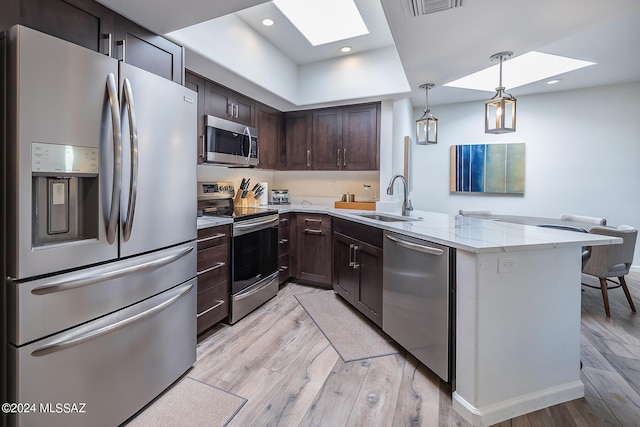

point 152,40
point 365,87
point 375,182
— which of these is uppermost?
point 365,87

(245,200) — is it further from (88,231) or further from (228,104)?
(88,231)

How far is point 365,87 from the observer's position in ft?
11.3

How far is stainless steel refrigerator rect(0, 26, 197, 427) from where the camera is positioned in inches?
43.8

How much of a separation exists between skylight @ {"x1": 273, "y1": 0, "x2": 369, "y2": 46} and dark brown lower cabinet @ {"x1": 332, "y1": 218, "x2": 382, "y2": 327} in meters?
1.96

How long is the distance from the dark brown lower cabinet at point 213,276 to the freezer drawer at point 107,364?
0.38 m

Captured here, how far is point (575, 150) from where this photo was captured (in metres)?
4.34

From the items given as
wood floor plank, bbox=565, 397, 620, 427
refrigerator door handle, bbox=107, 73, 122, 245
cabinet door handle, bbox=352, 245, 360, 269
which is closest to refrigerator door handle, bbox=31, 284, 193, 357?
refrigerator door handle, bbox=107, 73, 122, 245

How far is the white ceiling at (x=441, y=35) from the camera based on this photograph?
1.69m

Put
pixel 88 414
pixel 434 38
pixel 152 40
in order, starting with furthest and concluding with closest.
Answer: pixel 434 38, pixel 152 40, pixel 88 414

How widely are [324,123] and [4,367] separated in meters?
3.54

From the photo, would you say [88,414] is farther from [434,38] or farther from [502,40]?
[502,40]

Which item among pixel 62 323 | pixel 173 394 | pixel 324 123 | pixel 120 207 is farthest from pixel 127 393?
pixel 324 123

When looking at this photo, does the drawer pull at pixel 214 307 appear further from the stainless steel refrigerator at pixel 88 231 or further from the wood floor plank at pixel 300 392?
the wood floor plank at pixel 300 392

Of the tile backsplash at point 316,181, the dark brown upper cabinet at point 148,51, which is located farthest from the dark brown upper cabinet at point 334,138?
the dark brown upper cabinet at point 148,51
